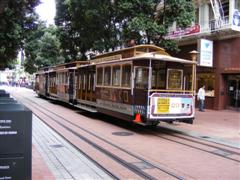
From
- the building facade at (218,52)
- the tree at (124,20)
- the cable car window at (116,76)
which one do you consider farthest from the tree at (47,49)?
the cable car window at (116,76)

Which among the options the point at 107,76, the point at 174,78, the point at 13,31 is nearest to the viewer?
the point at 174,78

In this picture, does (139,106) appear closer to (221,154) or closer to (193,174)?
(221,154)

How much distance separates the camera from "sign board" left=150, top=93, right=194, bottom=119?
1499 centimetres

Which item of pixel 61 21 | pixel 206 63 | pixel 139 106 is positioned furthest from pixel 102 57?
pixel 61 21

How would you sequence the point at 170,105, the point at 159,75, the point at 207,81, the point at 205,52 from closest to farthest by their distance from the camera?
the point at 170,105 < the point at 159,75 < the point at 205,52 < the point at 207,81

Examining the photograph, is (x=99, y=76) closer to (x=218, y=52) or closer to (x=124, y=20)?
(x=124, y=20)

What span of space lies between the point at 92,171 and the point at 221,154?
4.26 metres

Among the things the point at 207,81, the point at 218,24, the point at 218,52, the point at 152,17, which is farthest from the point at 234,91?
the point at 152,17

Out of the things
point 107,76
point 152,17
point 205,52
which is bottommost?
point 107,76

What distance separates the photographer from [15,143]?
4922mm

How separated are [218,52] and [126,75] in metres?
14.1

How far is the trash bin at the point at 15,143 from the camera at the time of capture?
190 inches

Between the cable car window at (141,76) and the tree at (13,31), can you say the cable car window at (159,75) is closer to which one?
the cable car window at (141,76)

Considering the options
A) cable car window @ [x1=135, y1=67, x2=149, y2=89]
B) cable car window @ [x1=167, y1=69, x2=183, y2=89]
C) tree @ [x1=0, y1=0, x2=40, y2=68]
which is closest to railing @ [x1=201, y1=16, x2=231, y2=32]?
cable car window @ [x1=167, y1=69, x2=183, y2=89]
